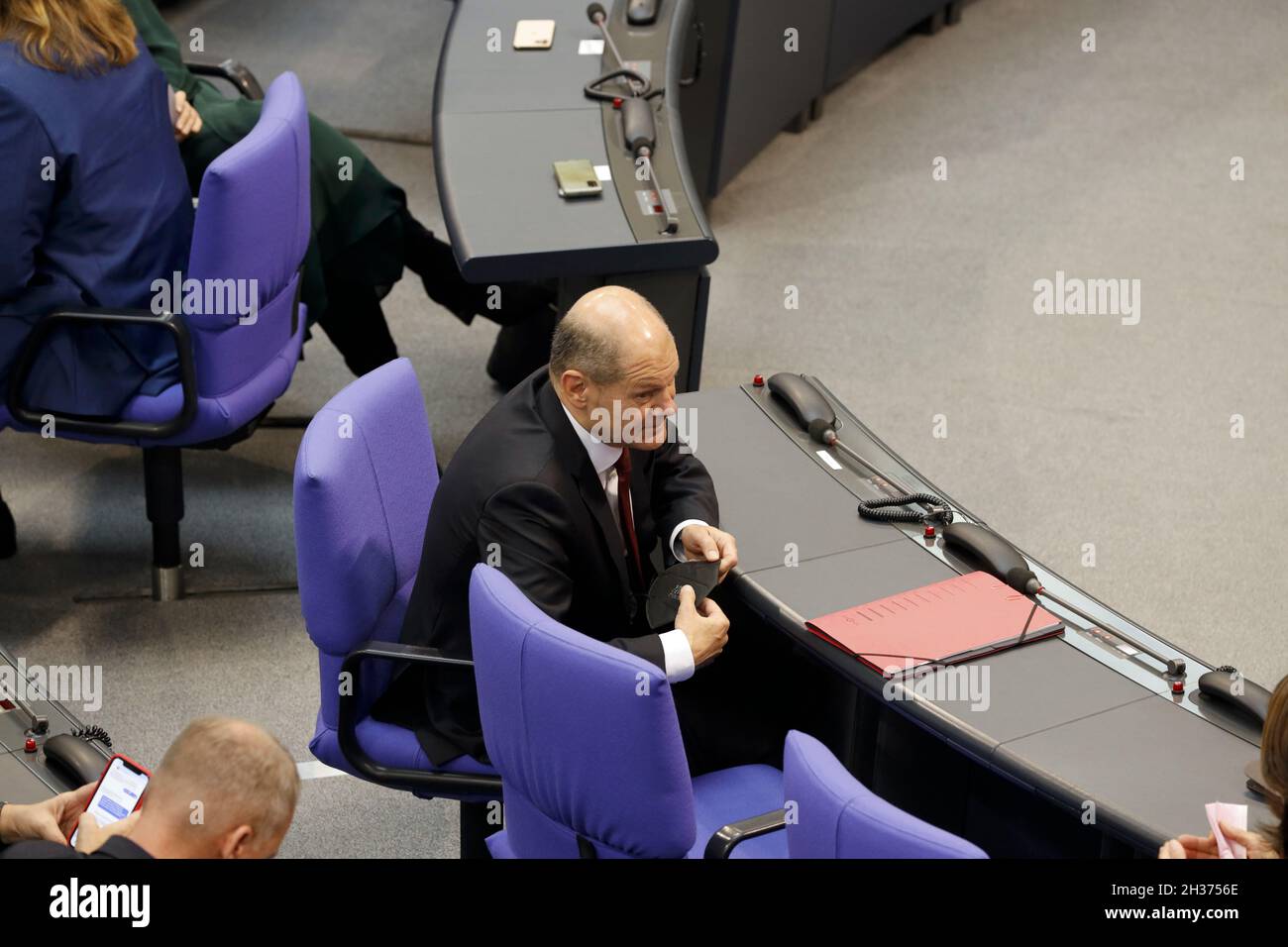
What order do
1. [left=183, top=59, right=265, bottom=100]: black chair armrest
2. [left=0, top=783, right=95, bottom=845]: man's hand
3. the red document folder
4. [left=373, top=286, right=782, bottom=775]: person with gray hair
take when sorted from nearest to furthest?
[left=0, top=783, right=95, bottom=845]: man's hand, the red document folder, [left=373, top=286, right=782, bottom=775]: person with gray hair, [left=183, top=59, right=265, bottom=100]: black chair armrest

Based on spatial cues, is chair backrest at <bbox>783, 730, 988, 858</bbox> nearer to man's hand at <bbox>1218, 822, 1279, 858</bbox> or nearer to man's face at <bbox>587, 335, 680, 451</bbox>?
man's hand at <bbox>1218, 822, 1279, 858</bbox>

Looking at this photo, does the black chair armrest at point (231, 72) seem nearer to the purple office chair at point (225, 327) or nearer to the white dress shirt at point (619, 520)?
the purple office chair at point (225, 327)

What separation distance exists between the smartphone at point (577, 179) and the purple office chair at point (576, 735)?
156 centimetres

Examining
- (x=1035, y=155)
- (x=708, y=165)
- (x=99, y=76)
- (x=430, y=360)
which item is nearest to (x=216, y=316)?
(x=99, y=76)

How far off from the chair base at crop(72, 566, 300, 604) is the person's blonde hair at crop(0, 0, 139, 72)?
3.58 ft

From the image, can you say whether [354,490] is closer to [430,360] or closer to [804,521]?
[804,521]

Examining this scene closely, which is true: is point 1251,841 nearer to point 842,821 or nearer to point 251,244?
point 842,821

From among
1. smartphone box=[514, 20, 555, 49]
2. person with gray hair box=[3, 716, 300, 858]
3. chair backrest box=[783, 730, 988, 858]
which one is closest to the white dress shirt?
chair backrest box=[783, 730, 988, 858]

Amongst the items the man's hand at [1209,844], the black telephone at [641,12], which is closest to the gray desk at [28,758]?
the man's hand at [1209,844]

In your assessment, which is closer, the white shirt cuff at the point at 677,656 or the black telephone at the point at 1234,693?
the black telephone at the point at 1234,693

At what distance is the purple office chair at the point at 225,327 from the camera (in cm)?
310

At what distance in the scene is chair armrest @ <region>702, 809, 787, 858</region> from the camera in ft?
6.98

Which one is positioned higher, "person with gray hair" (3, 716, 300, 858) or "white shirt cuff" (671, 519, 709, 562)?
"white shirt cuff" (671, 519, 709, 562)

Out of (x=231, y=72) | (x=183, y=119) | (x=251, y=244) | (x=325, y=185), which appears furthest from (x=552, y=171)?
(x=231, y=72)
